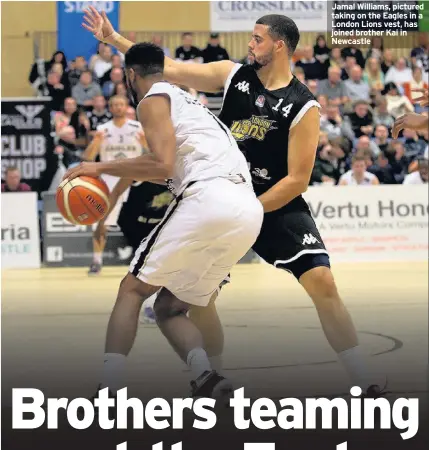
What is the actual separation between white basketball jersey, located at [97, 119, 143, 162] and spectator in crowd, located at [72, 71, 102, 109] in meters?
3.30

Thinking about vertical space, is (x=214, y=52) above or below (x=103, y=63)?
above

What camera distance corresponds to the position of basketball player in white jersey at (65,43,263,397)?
189 inches

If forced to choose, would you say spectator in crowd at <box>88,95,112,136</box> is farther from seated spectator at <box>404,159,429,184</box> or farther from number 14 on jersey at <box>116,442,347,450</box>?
number 14 on jersey at <box>116,442,347,450</box>

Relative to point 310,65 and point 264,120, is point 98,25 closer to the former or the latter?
point 264,120

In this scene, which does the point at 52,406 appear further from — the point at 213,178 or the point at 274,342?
the point at 274,342

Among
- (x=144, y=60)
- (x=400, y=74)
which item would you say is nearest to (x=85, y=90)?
(x=400, y=74)

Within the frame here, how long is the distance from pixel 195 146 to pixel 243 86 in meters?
0.79

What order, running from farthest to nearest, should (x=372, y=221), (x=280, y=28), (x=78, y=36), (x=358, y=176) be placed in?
(x=78, y=36)
(x=358, y=176)
(x=372, y=221)
(x=280, y=28)

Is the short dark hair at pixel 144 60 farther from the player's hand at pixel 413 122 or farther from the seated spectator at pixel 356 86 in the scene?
the seated spectator at pixel 356 86

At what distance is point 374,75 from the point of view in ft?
54.6

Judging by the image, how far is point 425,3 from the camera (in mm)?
7891

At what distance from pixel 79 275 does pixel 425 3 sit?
641 centimetres

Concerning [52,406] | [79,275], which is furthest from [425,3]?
[79,275]

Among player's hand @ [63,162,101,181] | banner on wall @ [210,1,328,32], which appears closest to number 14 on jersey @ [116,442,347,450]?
player's hand @ [63,162,101,181]
